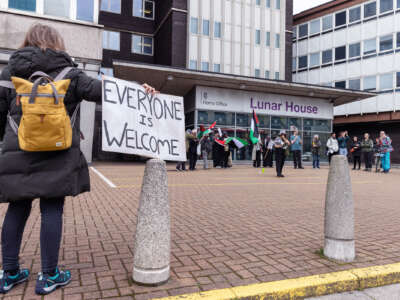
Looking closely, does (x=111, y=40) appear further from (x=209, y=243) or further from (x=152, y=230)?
(x=152, y=230)

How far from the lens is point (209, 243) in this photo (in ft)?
11.8

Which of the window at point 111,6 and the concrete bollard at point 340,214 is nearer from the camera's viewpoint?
the concrete bollard at point 340,214

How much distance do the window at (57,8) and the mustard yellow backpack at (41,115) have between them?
1428 cm

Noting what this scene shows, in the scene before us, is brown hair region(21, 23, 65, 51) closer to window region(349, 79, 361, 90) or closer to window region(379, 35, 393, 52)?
window region(379, 35, 393, 52)

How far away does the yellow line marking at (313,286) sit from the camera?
2.40 metres

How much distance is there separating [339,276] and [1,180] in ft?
9.10

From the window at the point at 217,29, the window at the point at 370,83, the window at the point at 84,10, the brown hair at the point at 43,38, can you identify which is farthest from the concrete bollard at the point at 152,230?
the window at the point at 370,83

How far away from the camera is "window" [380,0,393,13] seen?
26.0 meters

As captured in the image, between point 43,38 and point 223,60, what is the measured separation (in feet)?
84.0

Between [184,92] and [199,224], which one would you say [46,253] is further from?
[184,92]

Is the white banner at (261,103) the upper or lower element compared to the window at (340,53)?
lower

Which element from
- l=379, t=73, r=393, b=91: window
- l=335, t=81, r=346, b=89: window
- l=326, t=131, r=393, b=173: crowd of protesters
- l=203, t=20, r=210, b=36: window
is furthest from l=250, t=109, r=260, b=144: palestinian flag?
l=335, t=81, r=346, b=89: window

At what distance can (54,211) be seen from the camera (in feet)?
7.67

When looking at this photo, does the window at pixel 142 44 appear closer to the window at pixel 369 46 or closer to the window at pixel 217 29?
the window at pixel 217 29
